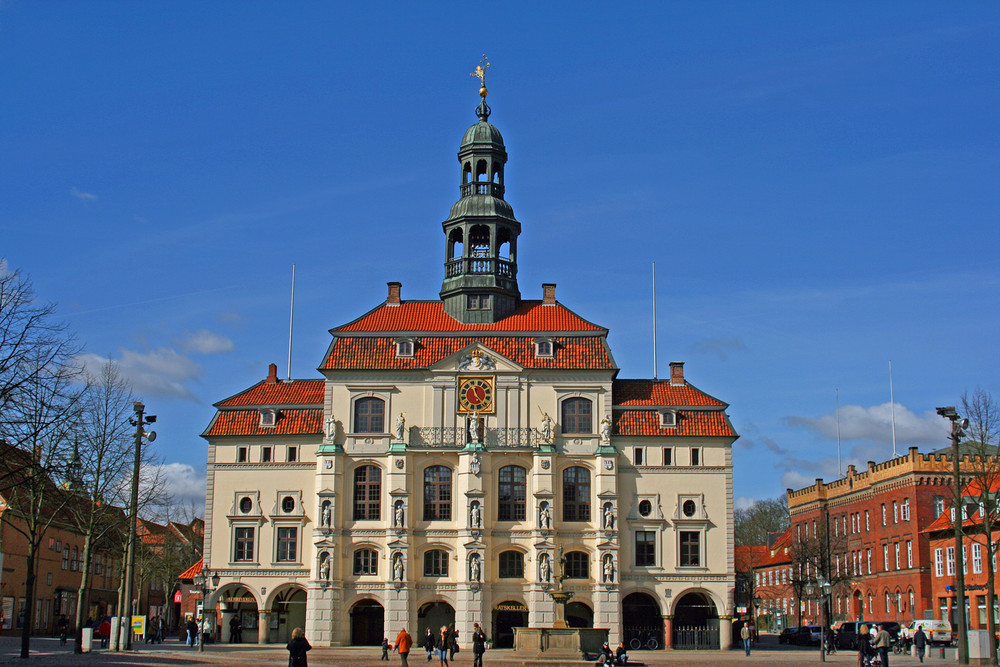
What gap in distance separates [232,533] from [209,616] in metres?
4.81

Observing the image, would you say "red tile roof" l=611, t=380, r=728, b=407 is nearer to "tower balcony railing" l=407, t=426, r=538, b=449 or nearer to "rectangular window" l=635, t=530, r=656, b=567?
"tower balcony railing" l=407, t=426, r=538, b=449

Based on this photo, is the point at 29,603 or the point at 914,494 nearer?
the point at 29,603

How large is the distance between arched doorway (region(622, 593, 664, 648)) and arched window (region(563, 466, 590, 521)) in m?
5.38

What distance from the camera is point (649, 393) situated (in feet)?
218

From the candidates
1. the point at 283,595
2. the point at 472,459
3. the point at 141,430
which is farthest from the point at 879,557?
the point at 141,430

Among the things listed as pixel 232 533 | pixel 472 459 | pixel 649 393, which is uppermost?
pixel 649 393

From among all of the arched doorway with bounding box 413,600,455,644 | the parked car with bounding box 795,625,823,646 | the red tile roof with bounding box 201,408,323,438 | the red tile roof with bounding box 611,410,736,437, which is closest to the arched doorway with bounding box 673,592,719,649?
the red tile roof with bounding box 611,410,736,437

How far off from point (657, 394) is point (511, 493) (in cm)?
1049

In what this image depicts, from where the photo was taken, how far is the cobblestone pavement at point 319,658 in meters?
41.7

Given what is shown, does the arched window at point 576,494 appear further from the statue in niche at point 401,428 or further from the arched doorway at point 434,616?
the statue in niche at point 401,428

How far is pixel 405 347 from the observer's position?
216 feet

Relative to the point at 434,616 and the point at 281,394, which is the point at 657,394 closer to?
the point at 434,616

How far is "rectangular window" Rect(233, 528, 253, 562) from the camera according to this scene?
64.7m

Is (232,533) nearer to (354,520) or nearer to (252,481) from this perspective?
(252,481)
